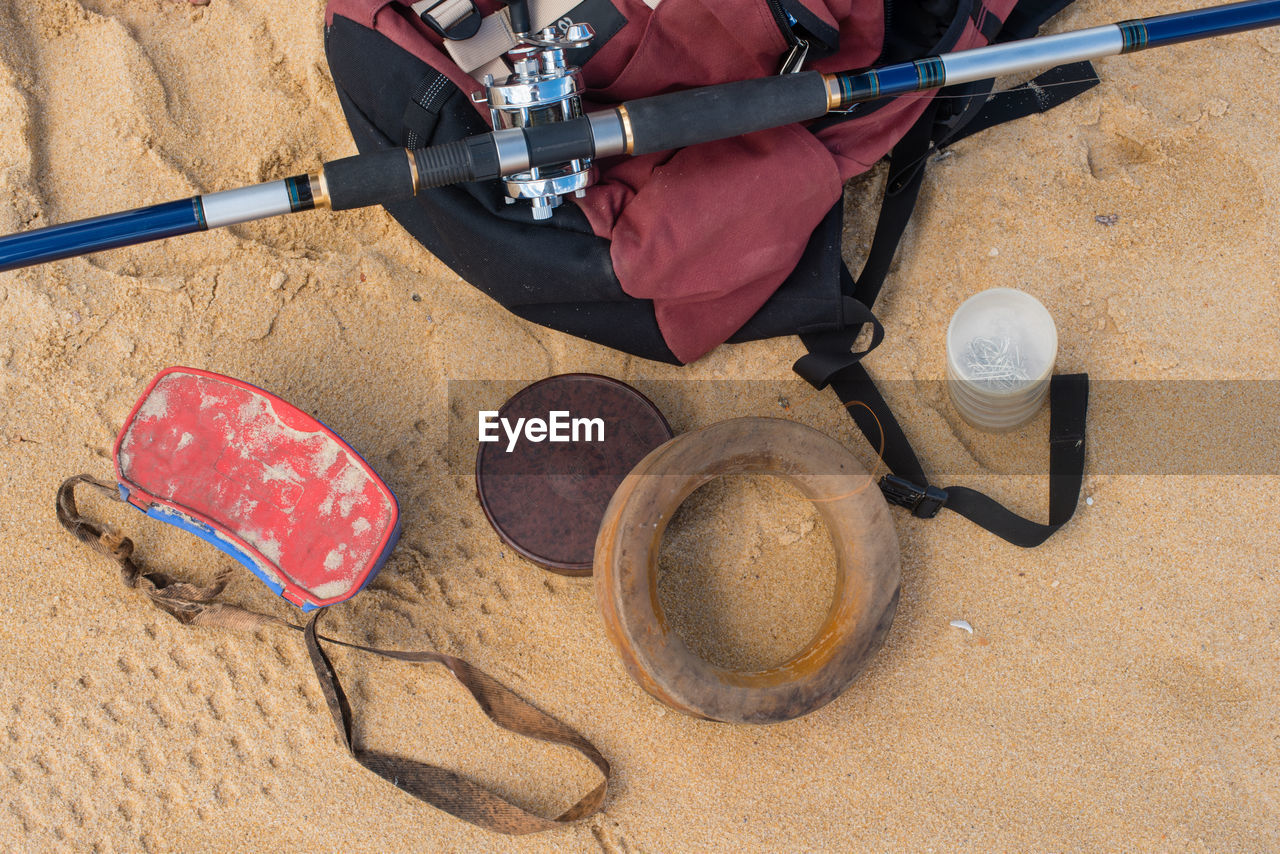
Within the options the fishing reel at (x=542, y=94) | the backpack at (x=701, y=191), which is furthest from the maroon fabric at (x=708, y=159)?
the fishing reel at (x=542, y=94)

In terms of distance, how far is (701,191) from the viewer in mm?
1777

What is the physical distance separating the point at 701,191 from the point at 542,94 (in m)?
0.37

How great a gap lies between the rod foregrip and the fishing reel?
0.43 feet

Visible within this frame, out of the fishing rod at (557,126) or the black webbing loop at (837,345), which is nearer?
the fishing rod at (557,126)

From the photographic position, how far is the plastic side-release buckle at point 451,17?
5.36 feet

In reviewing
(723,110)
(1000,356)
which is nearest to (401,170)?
(723,110)

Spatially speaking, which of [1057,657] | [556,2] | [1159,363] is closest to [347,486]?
[556,2]

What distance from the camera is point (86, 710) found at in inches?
72.9

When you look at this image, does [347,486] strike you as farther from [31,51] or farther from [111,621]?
[31,51]

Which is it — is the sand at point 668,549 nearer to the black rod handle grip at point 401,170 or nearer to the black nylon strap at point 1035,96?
the black nylon strap at point 1035,96

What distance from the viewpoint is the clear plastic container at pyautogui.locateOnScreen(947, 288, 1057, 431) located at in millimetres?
1891

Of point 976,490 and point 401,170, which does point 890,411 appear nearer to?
point 976,490

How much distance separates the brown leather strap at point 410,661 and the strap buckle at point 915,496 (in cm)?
83

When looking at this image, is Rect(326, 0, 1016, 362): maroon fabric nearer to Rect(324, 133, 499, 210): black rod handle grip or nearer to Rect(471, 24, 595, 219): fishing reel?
Rect(471, 24, 595, 219): fishing reel
